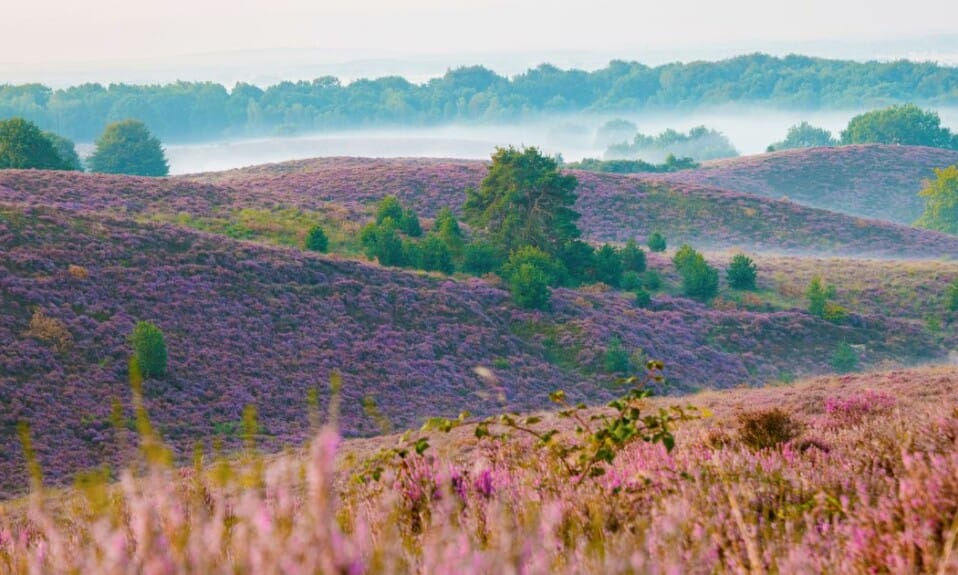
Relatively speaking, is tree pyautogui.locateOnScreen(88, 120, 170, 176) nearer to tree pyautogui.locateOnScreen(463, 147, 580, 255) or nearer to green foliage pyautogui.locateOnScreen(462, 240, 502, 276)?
tree pyautogui.locateOnScreen(463, 147, 580, 255)

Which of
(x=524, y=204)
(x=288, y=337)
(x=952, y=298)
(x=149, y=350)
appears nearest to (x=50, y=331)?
(x=149, y=350)

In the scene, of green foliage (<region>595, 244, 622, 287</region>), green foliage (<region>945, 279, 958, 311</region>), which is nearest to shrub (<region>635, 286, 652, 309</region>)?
green foliage (<region>595, 244, 622, 287</region>)

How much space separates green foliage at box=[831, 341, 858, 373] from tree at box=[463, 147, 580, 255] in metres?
12.6

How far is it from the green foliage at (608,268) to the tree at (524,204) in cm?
155

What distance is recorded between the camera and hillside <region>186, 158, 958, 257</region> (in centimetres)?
6350

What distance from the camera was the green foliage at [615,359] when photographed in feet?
108

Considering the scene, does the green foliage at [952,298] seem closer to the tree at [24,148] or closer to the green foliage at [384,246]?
the green foliage at [384,246]

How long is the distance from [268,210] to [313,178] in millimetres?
19691

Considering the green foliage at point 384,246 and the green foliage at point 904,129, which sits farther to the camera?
the green foliage at point 904,129

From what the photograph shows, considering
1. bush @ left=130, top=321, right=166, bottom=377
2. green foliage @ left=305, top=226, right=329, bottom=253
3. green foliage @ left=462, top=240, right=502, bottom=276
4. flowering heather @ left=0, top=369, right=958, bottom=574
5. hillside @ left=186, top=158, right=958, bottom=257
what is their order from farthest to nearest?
1. hillside @ left=186, top=158, right=958, bottom=257
2. green foliage @ left=462, top=240, right=502, bottom=276
3. green foliage @ left=305, top=226, right=329, bottom=253
4. bush @ left=130, top=321, right=166, bottom=377
5. flowering heather @ left=0, top=369, right=958, bottom=574

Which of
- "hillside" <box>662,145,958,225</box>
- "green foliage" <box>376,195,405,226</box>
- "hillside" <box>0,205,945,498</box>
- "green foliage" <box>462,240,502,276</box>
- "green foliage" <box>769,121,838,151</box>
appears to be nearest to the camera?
"hillside" <box>0,205,945,498</box>

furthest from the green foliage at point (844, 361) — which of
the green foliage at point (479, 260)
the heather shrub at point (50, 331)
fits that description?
the heather shrub at point (50, 331)

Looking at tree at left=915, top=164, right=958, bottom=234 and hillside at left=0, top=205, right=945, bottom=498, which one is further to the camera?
tree at left=915, top=164, right=958, bottom=234

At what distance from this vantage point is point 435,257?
132ft
